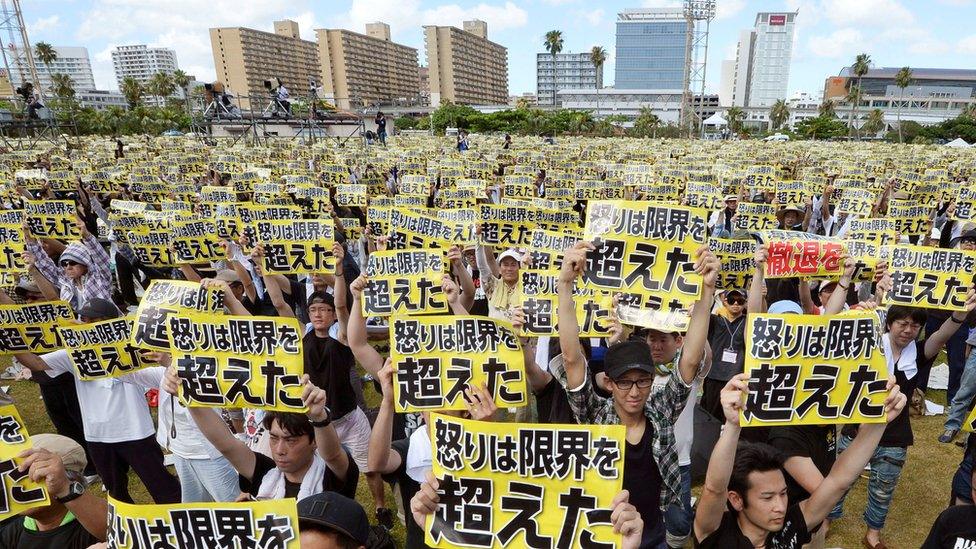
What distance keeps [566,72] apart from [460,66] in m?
45.1

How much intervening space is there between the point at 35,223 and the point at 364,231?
524 centimetres

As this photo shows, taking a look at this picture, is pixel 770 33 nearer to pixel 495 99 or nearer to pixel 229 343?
pixel 495 99

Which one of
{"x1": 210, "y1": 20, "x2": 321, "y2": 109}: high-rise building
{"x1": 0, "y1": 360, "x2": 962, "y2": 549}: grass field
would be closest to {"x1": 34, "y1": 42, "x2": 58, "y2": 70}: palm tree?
{"x1": 210, "y1": 20, "x2": 321, "y2": 109}: high-rise building

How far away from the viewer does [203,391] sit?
3.58m

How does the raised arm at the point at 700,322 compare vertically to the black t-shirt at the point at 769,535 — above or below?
above

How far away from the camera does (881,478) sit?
433cm

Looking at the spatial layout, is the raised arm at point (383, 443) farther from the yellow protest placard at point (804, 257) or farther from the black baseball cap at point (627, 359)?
the yellow protest placard at point (804, 257)

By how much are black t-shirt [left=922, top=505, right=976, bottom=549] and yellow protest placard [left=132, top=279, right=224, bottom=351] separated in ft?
16.1

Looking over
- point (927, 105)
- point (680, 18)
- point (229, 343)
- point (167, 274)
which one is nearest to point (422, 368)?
point (229, 343)

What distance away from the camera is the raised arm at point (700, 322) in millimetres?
3182

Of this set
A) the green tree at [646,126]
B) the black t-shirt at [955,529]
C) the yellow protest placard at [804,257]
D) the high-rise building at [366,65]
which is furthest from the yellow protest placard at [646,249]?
the high-rise building at [366,65]

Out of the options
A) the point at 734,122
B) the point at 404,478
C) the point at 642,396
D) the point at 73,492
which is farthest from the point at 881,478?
the point at 734,122

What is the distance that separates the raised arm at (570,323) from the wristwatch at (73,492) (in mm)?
2730

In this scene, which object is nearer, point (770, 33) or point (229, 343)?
point (229, 343)
